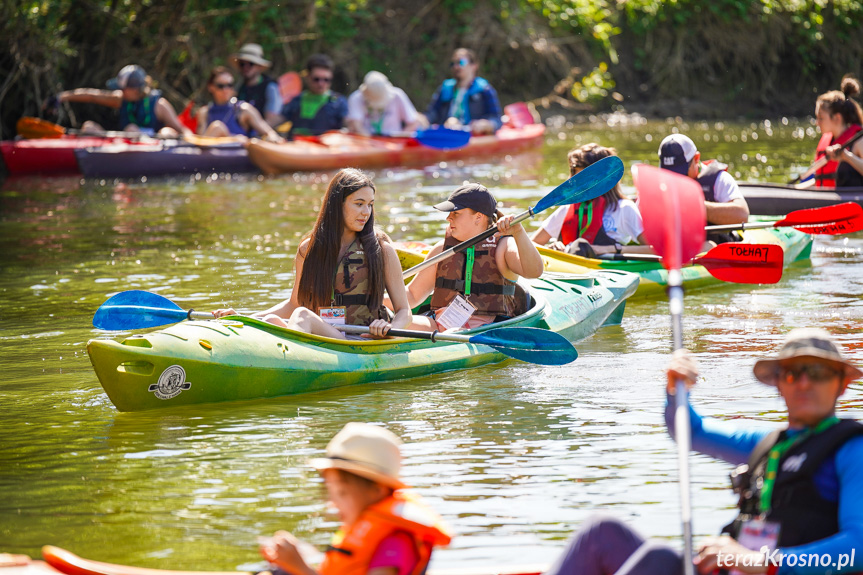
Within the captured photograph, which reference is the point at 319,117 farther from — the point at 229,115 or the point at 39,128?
the point at 39,128

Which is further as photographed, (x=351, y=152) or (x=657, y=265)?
(x=351, y=152)

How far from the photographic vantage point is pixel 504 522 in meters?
3.65

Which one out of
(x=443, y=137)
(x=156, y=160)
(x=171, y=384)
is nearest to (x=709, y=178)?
(x=171, y=384)

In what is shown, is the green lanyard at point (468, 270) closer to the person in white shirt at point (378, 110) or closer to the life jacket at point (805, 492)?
the life jacket at point (805, 492)

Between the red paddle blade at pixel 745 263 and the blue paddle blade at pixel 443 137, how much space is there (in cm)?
798

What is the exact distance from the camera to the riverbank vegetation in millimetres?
16953

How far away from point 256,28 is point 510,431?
15.0 meters

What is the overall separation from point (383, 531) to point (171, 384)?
101 inches

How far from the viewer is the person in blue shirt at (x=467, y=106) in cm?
1539

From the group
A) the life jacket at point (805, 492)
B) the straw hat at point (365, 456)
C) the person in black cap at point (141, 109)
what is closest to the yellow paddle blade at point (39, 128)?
the person in black cap at point (141, 109)

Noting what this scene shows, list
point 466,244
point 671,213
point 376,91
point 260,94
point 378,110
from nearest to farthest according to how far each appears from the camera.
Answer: point 671,213 → point 466,244 → point 376,91 → point 260,94 → point 378,110

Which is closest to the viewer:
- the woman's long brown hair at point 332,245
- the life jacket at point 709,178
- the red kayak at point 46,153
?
the woman's long brown hair at point 332,245

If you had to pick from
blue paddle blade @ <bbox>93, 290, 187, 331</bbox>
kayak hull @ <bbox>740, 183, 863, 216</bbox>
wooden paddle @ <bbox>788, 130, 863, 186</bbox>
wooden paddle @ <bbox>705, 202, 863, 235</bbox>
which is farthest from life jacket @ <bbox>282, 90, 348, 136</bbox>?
blue paddle blade @ <bbox>93, 290, 187, 331</bbox>

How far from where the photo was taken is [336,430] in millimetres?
4695
